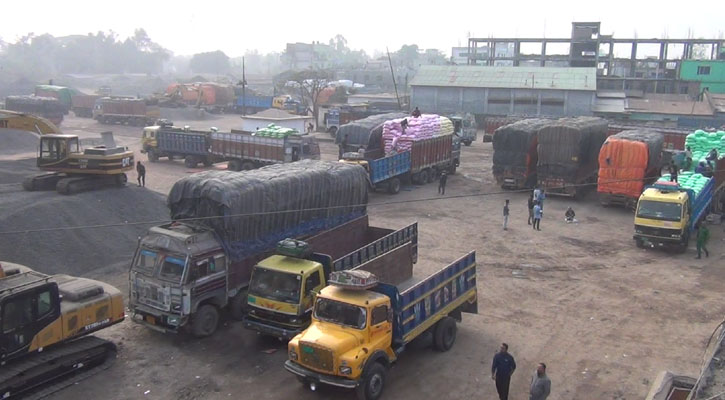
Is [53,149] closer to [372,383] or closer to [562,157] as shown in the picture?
[372,383]

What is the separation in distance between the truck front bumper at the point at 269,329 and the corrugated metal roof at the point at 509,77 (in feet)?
176

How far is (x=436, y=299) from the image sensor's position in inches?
490

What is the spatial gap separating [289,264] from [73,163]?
13.3 m

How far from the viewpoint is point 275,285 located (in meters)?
12.8

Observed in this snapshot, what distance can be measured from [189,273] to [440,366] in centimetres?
561

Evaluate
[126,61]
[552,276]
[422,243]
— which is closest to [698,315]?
[552,276]

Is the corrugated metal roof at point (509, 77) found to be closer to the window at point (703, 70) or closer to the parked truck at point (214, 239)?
the window at point (703, 70)

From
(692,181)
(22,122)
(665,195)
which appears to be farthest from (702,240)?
(22,122)

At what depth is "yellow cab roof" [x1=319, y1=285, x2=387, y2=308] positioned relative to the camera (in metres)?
10.8

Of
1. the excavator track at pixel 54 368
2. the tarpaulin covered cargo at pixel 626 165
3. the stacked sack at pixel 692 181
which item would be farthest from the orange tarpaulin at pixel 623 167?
the excavator track at pixel 54 368

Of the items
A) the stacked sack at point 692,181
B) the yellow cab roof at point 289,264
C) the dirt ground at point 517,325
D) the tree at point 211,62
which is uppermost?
the tree at point 211,62

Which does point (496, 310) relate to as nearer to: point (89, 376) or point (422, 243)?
point (422, 243)

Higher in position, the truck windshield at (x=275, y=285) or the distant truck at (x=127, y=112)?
the distant truck at (x=127, y=112)

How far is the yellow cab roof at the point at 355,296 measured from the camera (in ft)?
35.4
